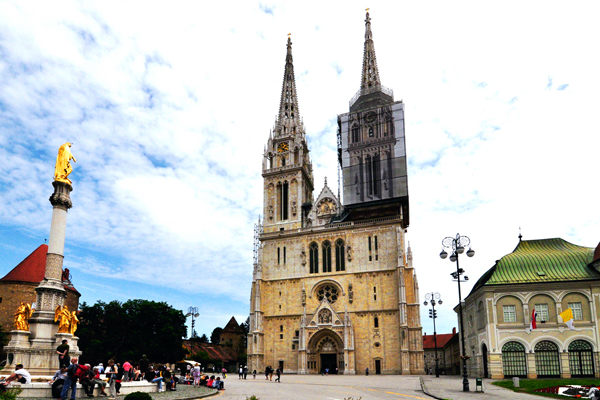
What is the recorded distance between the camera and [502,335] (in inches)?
1447

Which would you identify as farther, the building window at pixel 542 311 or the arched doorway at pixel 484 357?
the arched doorway at pixel 484 357

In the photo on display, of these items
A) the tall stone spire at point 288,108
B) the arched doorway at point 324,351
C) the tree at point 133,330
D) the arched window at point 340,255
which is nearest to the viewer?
Answer: the tree at point 133,330

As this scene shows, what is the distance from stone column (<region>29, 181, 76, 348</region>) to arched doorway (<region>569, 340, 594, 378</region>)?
35.2 meters

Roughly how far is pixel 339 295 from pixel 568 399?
35522 mm

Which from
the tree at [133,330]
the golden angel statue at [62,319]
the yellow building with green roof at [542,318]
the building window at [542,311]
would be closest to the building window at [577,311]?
the yellow building with green roof at [542,318]

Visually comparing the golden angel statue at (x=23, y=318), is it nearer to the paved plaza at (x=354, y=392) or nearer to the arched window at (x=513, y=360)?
the paved plaza at (x=354, y=392)

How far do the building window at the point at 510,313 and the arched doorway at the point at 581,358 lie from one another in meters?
4.30

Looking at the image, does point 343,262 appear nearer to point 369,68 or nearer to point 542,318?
point 542,318

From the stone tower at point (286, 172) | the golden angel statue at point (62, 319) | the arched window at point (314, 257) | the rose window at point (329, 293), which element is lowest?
the golden angel statue at point (62, 319)

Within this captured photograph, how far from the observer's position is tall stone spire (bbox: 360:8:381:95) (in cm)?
6831

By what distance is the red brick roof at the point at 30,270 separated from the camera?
157ft

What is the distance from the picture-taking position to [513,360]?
3622cm

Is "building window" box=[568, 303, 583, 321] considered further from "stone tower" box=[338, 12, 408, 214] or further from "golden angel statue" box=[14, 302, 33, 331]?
"golden angel statue" box=[14, 302, 33, 331]

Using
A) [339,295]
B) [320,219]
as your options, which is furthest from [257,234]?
[339,295]
